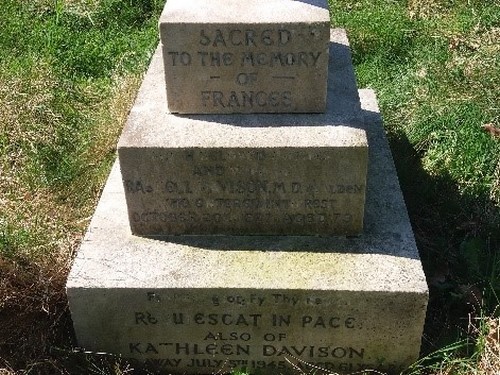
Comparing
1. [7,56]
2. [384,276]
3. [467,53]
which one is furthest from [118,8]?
[384,276]

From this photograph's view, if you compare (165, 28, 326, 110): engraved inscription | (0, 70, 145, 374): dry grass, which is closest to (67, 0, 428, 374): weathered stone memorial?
(165, 28, 326, 110): engraved inscription

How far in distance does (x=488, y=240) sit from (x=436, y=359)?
0.87 m

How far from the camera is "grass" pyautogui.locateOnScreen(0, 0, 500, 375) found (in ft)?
10.7

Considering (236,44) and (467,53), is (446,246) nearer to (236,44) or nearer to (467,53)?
(236,44)

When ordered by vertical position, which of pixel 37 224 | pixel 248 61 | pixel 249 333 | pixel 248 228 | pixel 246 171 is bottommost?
pixel 249 333

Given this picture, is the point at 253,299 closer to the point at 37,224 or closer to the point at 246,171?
the point at 246,171

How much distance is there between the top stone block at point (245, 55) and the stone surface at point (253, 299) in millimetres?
641

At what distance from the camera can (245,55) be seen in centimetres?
288

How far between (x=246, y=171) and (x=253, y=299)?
1.82ft

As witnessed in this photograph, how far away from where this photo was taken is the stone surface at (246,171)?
9.59 feet

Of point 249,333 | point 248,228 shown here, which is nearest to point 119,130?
point 248,228

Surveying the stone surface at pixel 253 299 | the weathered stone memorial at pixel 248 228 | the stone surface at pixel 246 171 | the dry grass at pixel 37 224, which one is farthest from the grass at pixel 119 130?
the stone surface at pixel 246 171

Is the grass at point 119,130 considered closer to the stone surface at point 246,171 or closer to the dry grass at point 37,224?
the dry grass at point 37,224

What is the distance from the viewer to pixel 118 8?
639 centimetres
